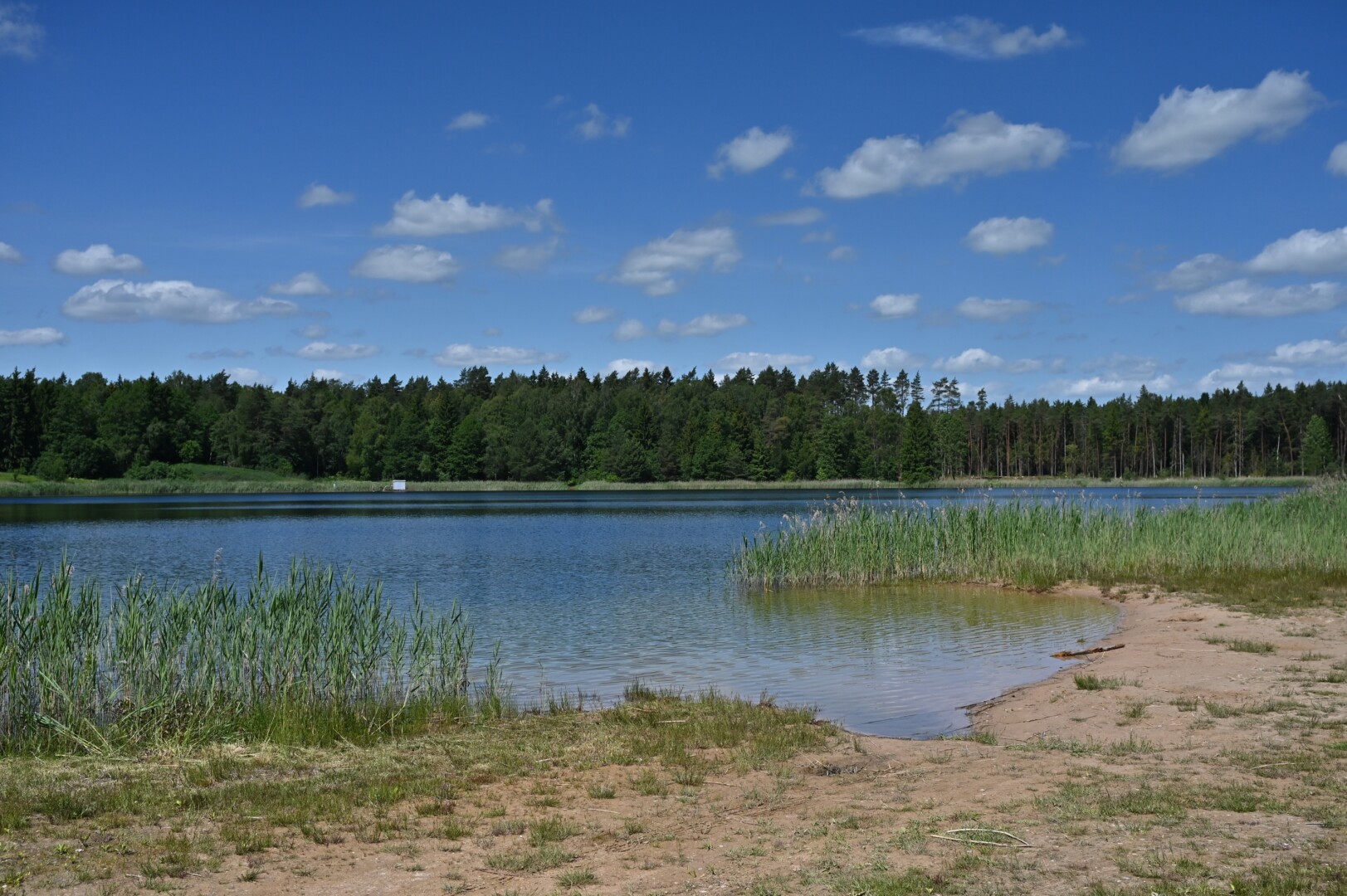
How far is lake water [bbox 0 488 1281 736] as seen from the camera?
1433 cm

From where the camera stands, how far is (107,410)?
370ft

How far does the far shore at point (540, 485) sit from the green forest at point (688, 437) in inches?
166

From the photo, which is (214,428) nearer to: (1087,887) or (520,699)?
(520,699)

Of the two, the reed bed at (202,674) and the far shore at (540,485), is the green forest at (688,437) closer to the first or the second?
the far shore at (540,485)

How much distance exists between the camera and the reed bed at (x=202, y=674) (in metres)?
10.4

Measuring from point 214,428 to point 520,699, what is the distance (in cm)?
12209

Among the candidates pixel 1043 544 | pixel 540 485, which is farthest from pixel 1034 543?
pixel 540 485

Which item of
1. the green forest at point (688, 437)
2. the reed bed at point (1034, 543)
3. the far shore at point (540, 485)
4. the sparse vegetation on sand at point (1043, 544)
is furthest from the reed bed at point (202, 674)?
the green forest at point (688, 437)

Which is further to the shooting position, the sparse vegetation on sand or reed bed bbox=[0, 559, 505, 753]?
the sparse vegetation on sand

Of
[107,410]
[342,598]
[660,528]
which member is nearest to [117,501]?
[107,410]

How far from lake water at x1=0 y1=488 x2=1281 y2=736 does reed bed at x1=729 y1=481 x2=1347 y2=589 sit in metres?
1.14

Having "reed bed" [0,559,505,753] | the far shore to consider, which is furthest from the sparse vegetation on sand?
the far shore

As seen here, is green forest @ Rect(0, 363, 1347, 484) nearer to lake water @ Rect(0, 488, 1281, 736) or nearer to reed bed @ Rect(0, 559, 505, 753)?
lake water @ Rect(0, 488, 1281, 736)

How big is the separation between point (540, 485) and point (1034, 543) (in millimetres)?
93660
